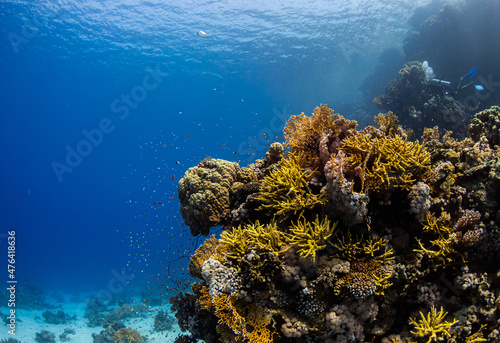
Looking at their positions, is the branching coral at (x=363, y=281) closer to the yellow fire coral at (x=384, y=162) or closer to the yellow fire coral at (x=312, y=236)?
the yellow fire coral at (x=312, y=236)

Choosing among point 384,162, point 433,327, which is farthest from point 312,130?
point 433,327

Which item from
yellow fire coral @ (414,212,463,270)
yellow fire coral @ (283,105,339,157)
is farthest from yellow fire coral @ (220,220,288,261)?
yellow fire coral @ (414,212,463,270)

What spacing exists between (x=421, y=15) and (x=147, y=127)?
90.2 metres

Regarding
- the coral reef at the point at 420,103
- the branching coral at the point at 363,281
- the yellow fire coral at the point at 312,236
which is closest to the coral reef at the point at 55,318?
the yellow fire coral at the point at 312,236

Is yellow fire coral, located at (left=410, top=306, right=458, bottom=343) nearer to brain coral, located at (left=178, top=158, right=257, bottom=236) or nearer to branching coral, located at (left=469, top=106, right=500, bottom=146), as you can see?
branching coral, located at (left=469, top=106, right=500, bottom=146)

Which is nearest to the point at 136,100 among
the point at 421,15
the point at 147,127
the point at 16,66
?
the point at 147,127

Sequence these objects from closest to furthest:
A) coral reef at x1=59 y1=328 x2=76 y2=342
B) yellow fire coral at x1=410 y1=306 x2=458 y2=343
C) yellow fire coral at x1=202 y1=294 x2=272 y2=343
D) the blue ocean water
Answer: yellow fire coral at x1=410 y1=306 x2=458 y2=343 → yellow fire coral at x1=202 y1=294 x2=272 y2=343 → coral reef at x1=59 y1=328 x2=76 y2=342 → the blue ocean water

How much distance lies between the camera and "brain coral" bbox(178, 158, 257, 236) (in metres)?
6.49

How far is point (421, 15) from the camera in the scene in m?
30.2

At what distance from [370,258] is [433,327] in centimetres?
129

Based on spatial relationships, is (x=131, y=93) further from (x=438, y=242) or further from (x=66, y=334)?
(x=438, y=242)

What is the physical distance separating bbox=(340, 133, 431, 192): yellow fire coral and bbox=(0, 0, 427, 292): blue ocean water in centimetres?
536

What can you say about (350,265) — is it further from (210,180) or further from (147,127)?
(147,127)

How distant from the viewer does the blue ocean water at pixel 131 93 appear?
37.8 meters
